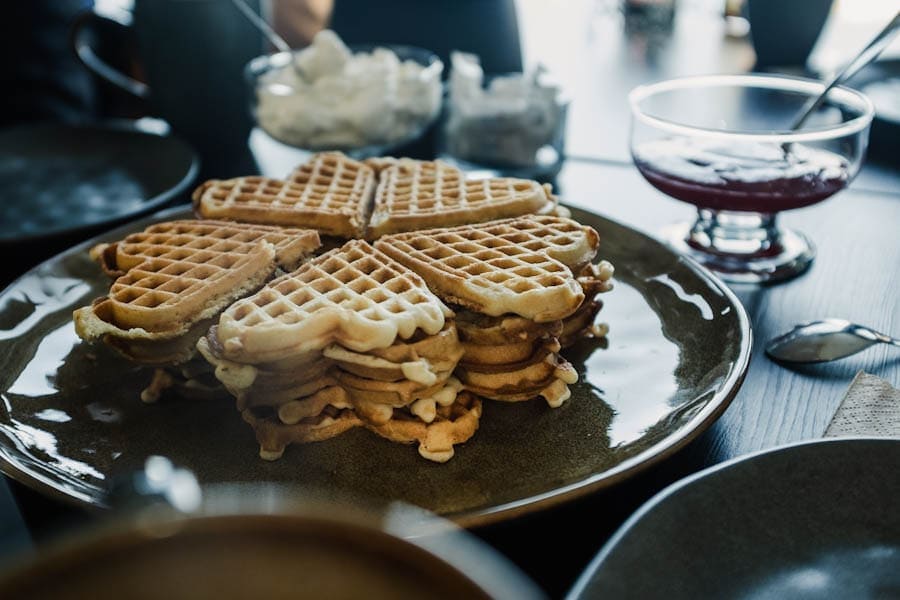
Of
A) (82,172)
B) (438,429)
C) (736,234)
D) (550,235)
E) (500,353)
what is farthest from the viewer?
(82,172)

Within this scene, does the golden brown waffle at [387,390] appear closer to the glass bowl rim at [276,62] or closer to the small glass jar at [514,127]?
the small glass jar at [514,127]

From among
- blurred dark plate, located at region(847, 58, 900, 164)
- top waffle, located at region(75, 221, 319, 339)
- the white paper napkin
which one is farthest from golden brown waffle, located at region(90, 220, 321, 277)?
blurred dark plate, located at region(847, 58, 900, 164)

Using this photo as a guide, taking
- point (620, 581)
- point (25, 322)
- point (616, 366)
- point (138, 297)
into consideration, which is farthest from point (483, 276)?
point (25, 322)

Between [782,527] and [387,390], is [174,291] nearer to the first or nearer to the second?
[387,390]

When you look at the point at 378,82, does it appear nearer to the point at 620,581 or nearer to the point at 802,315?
the point at 802,315

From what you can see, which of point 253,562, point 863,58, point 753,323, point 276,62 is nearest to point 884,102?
point 863,58

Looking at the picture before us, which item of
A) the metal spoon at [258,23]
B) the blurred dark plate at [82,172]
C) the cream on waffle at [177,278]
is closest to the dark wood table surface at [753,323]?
the cream on waffle at [177,278]
